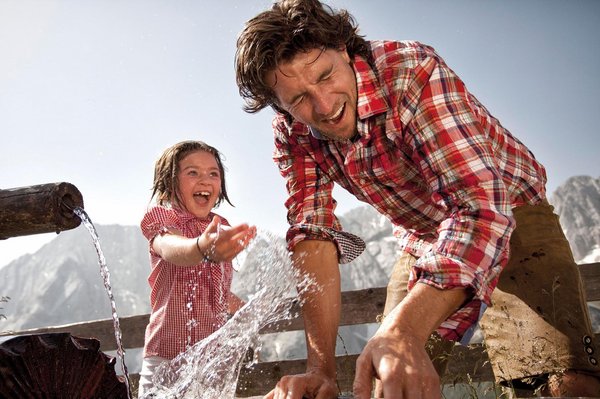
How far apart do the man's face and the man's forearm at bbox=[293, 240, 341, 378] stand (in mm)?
638

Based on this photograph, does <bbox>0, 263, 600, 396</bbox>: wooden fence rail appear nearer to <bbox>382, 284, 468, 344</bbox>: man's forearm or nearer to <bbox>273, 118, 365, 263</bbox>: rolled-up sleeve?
<bbox>273, 118, 365, 263</bbox>: rolled-up sleeve

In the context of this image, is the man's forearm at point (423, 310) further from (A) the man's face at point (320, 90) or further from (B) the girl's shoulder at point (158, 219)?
(B) the girl's shoulder at point (158, 219)

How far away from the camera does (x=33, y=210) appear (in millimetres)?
1743

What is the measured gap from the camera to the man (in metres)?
1.63

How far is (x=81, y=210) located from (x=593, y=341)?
2442mm

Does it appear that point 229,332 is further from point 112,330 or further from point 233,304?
point 112,330

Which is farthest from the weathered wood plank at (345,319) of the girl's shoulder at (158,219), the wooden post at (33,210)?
the wooden post at (33,210)

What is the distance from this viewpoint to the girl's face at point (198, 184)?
417cm

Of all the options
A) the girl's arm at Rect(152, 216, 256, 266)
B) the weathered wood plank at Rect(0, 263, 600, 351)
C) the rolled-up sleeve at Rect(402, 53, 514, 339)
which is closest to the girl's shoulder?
the girl's arm at Rect(152, 216, 256, 266)

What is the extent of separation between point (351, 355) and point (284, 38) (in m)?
3.55

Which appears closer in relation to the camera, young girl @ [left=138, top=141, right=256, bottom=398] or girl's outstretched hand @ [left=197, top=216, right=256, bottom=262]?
girl's outstretched hand @ [left=197, top=216, right=256, bottom=262]

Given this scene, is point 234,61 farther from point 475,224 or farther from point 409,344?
point 409,344

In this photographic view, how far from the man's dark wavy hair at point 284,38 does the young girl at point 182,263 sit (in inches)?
45.4

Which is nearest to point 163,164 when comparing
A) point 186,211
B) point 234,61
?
point 186,211
